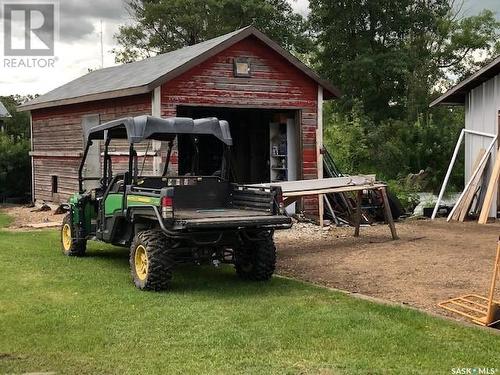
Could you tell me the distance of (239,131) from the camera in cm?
1864

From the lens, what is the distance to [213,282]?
834cm

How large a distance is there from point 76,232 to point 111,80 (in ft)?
24.1

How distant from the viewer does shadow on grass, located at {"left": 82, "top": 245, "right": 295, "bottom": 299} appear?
25.3 ft

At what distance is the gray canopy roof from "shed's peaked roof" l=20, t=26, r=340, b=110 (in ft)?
12.8

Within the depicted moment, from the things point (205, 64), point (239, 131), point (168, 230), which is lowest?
point (168, 230)

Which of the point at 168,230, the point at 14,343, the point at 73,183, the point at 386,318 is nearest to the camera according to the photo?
the point at 14,343

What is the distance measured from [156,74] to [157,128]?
5.47 metres

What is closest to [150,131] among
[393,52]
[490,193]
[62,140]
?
[490,193]

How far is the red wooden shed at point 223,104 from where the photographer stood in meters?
13.8

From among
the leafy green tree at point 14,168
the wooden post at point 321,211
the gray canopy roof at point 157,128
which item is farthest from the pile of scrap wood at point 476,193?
the leafy green tree at point 14,168

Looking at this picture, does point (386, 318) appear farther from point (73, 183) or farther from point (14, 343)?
point (73, 183)

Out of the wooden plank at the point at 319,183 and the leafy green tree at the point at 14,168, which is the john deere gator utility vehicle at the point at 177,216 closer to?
the wooden plank at the point at 319,183

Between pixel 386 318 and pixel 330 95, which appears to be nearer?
pixel 386 318

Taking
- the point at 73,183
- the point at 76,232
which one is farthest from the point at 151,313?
the point at 73,183
